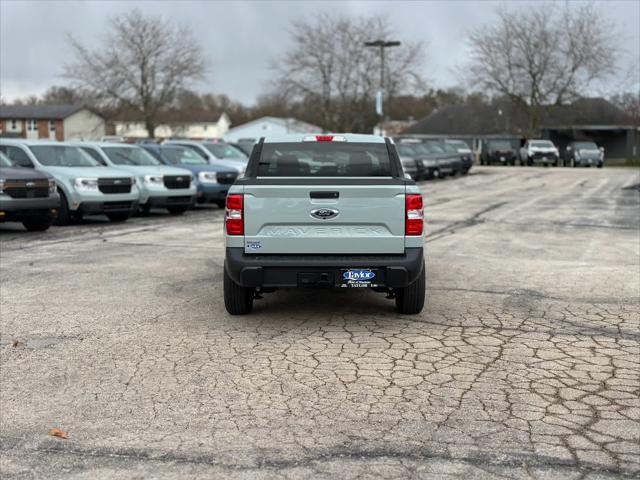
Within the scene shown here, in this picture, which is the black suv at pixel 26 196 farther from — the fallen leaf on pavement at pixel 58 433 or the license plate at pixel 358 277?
the fallen leaf on pavement at pixel 58 433

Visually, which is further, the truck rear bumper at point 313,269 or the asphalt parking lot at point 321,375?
the truck rear bumper at point 313,269

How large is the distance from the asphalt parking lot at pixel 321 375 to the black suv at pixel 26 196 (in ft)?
11.8

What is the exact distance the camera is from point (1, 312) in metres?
7.61

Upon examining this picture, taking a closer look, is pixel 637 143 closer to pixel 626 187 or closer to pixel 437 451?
pixel 626 187

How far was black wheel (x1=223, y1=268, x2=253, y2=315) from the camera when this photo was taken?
7.15m

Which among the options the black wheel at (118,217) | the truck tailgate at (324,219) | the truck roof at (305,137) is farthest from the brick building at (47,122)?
the truck tailgate at (324,219)

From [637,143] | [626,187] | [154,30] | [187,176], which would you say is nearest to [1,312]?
[187,176]

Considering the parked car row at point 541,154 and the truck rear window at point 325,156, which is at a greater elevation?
the truck rear window at point 325,156

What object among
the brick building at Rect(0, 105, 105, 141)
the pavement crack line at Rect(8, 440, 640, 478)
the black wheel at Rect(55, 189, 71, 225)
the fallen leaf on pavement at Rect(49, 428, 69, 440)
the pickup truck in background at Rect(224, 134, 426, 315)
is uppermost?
the brick building at Rect(0, 105, 105, 141)

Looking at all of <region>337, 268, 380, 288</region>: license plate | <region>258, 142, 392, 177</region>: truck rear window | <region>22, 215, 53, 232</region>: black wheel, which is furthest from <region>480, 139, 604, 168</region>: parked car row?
<region>337, 268, 380, 288</region>: license plate

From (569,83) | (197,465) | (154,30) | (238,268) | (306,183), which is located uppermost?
(154,30)

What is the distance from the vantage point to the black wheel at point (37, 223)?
14.6 m

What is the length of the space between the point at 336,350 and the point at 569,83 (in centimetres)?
5892

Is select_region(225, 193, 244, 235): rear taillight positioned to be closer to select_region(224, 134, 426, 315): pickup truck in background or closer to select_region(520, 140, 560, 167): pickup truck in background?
select_region(224, 134, 426, 315): pickup truck in background
